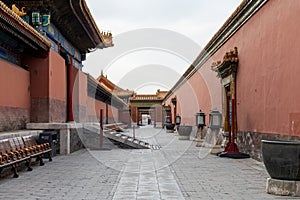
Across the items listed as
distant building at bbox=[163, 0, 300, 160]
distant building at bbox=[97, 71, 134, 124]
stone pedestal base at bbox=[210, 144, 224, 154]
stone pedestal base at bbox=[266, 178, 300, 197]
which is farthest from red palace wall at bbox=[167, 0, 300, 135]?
distant building at bbox=[97, 71, 134, 124]

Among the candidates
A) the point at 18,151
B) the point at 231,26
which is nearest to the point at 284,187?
the point at 18,151

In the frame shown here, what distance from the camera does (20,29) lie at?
25.2 feet

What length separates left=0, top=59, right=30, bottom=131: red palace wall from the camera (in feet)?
27.4

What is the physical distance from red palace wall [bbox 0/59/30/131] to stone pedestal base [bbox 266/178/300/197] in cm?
589

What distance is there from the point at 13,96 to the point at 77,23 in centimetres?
444

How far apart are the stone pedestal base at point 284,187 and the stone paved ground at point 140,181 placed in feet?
0.43

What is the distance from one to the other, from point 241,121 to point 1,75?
6.69 m

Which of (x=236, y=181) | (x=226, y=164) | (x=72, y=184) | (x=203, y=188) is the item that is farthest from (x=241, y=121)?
(x=72, y=184)

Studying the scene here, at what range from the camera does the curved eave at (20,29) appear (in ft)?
22.3

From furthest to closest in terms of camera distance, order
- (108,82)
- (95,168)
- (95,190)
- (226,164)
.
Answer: (108,82), (226,164), (95,168), (95,190)

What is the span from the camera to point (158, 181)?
6.31 meters

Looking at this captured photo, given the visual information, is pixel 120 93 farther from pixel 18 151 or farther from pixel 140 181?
pixel 140 181

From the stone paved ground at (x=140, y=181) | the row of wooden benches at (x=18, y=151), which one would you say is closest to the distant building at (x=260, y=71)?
the stone paved ground at (x=140, y=181)

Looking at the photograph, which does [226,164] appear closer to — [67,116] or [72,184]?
[72,184]
